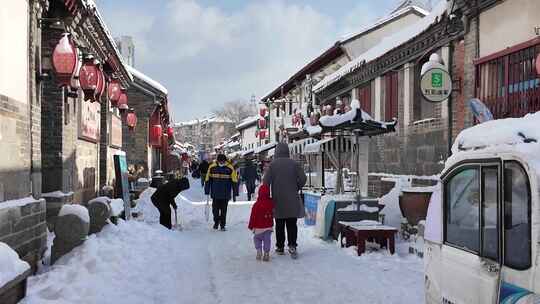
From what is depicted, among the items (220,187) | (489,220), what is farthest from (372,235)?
(489,220)

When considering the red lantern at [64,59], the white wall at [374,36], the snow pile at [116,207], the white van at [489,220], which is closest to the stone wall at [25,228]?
the snow pile at [116,207]

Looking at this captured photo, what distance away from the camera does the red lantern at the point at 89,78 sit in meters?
8.80

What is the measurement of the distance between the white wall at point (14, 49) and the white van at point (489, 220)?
4.80 meters

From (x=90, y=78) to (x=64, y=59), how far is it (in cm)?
161

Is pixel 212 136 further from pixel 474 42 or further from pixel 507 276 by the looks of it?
pixel 507 276

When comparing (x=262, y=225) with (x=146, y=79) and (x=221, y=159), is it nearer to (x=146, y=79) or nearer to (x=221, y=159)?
(x=221, y=159)

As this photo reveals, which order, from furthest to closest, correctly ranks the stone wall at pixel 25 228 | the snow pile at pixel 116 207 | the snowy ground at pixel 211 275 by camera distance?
the snow pile at pixel 116 207
the stone wall at pixel 25 228
the snowy ground at pixel 211 275

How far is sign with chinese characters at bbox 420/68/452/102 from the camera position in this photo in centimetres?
1014

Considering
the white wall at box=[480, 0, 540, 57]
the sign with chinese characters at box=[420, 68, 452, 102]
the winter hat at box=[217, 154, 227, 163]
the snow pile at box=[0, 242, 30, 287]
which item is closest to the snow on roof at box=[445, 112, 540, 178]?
the snow pile at box=[0, 242, 30, 287]

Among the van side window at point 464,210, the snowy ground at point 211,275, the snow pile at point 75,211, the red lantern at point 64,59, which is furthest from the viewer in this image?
the red lantern at point 64,59

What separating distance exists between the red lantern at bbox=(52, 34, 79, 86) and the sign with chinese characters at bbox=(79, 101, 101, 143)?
3428 mm

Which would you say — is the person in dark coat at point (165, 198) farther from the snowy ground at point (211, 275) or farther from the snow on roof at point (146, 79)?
the snow on roof at point (146, 79)

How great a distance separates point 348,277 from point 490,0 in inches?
233

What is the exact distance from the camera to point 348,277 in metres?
6.49
